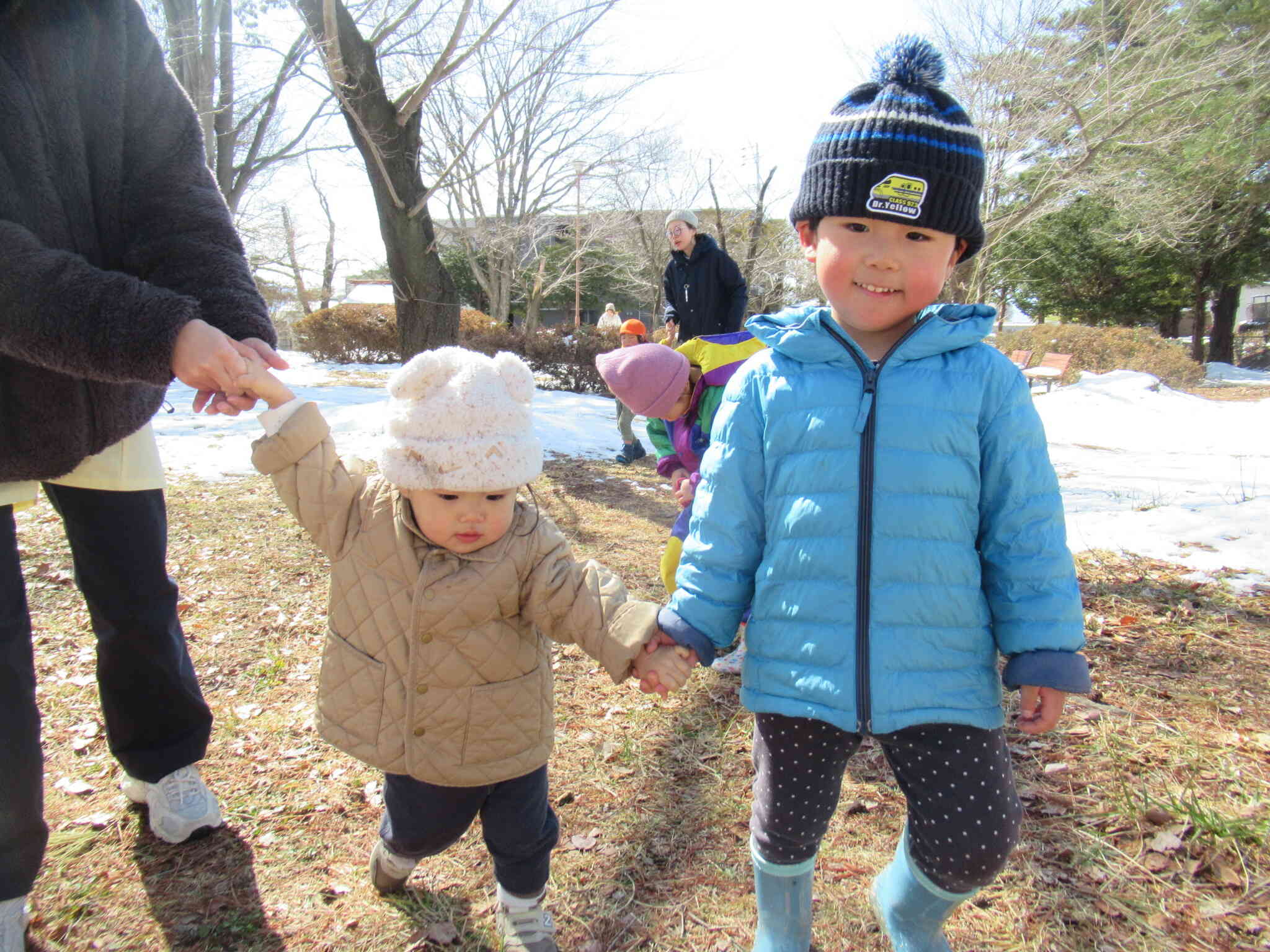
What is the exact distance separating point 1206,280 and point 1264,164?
523cm

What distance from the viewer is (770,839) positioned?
1.71 m

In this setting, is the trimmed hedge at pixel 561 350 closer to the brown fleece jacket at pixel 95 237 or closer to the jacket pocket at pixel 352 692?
the brown fleece jacket at pixel 95 237

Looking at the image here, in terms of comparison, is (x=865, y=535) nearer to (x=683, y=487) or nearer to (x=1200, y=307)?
(x=683, y=487)

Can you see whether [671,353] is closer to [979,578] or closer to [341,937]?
[979,578]

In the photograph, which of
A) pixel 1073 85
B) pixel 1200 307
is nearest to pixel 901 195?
pixel 1073 85

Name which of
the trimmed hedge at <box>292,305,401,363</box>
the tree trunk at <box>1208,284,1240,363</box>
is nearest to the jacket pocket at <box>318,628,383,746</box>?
the trimmed hedge at <box>292,305,401,363</box>

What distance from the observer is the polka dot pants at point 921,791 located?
154cm

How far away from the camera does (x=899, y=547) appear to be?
1.55 metres

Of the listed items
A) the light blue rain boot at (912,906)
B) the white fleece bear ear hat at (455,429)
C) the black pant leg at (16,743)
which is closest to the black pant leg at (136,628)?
the black pant leg at (16,743)

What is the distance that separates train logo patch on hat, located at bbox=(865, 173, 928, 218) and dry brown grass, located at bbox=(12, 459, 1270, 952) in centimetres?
170

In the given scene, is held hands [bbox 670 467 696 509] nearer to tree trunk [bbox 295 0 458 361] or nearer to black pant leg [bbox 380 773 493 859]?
black pant leg [bbox 380 773 493 859]

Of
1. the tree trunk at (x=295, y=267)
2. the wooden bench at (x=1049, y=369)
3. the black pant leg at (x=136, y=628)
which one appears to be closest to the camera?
the black pant leg at (x=136, y=628)

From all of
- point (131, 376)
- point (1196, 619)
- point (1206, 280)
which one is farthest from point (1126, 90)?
point (1206, 280)

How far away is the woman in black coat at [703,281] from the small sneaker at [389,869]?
187 inches
